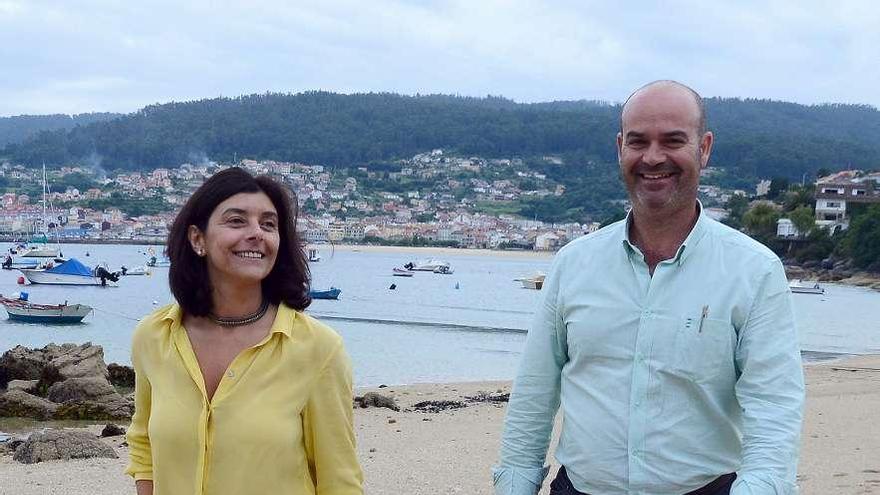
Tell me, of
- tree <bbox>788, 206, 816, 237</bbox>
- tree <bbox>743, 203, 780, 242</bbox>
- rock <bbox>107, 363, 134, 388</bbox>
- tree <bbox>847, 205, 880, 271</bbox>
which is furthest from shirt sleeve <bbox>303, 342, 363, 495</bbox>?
tree <bbox>743, 203, 780, 242</bbox>

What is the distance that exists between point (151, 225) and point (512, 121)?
71686mm

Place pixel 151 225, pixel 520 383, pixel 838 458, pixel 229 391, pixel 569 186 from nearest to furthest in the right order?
pixel 229 391 → pixel 520 383 → pixel 838 458 → pixel 151 225 → pixel 569 186

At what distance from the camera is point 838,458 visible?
935 cm

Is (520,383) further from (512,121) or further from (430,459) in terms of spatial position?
(512,121)

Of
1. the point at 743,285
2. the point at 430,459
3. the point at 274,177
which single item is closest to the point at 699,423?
the point at 743,285

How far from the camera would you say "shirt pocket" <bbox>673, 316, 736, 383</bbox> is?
8.10ft

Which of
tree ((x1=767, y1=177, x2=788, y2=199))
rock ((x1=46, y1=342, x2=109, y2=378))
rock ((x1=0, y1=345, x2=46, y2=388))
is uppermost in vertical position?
tree ((x1=767, y1=177, x2=788, y2=199))

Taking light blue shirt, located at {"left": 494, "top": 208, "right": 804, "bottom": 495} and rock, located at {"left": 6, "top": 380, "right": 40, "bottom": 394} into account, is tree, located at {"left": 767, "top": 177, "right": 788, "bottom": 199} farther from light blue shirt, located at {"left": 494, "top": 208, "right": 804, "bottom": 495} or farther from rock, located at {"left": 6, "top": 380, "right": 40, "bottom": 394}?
light blue shirt, located at {"left": 494, "top": 208, "right": 804, "bottom": 495}

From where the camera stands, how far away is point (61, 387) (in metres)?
15.3

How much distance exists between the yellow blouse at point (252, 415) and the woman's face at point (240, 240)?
0.48ft

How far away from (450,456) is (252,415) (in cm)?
756

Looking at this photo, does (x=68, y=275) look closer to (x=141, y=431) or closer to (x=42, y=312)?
(x=42, y=312)

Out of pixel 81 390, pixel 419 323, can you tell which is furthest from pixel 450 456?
pixel 419 323

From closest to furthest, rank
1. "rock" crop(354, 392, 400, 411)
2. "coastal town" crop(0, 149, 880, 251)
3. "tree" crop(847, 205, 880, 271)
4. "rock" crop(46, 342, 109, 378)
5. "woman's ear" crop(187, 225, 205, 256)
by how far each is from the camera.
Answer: "woman's ear" crop(187, 225, 205, 256) < "rock" crop(354, 392, 400, 411) < "rock" crop(46, 342, 109, 378) < "tree" crop(847, 205, 880, 271) < "coastal town" crop(0, 149, 880, 251)
